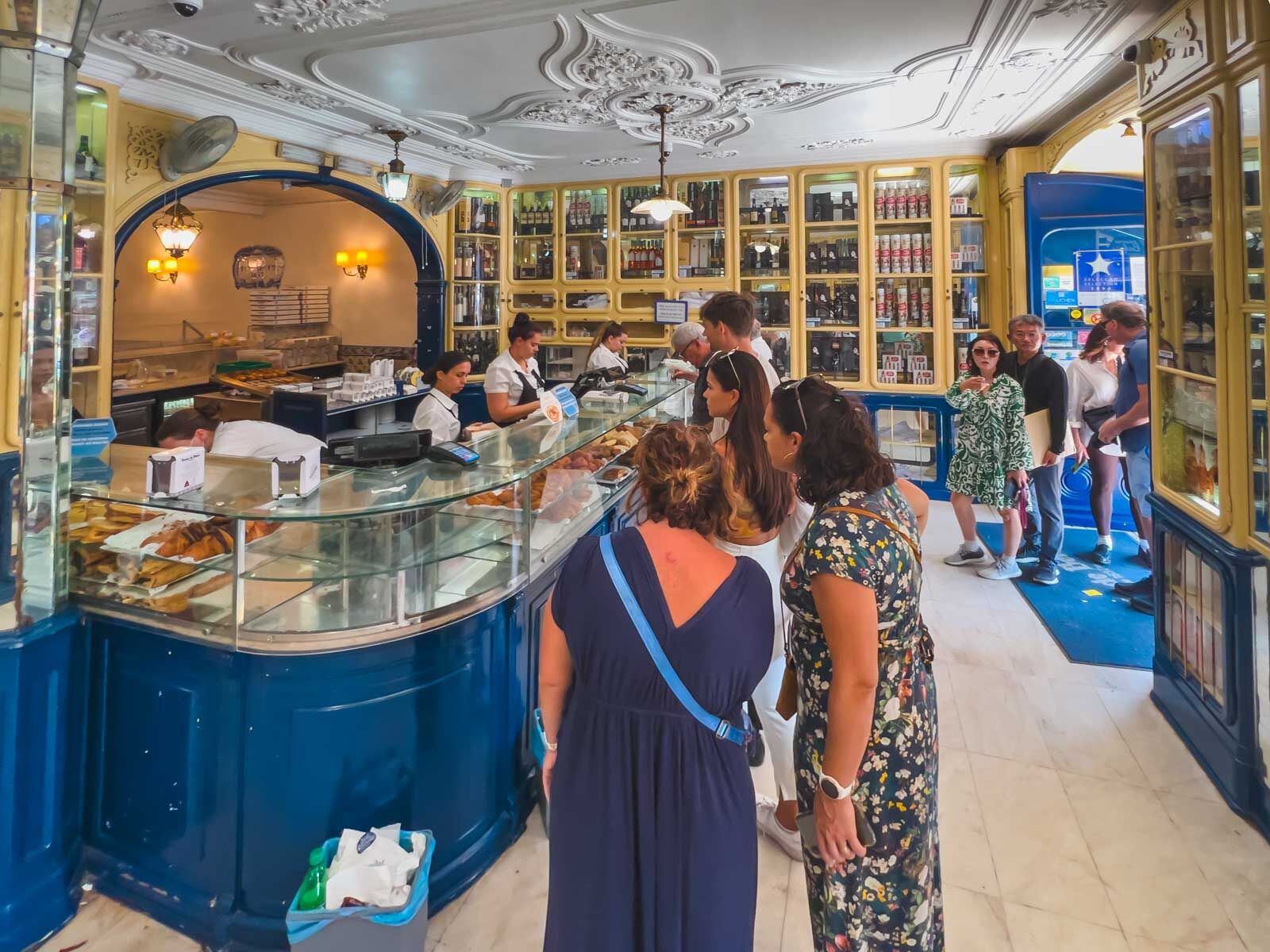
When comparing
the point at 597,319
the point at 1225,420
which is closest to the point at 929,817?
the point at 1225,420

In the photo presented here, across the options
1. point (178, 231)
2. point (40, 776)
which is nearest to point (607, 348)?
point (178, 231)

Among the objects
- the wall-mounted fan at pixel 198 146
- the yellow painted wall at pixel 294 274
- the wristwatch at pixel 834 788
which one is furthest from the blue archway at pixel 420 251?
the wristwatch at pixel 834 788

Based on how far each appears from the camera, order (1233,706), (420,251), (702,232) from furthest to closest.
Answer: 1. (702,232)
2. (420,251)
3. (1233,706)

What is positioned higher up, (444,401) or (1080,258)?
(1080,258)

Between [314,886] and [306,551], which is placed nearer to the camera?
[314,886]

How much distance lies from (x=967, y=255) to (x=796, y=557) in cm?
615

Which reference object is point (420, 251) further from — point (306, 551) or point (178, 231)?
point (306, 551)

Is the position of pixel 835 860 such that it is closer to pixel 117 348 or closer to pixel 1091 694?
pixel 1091 694

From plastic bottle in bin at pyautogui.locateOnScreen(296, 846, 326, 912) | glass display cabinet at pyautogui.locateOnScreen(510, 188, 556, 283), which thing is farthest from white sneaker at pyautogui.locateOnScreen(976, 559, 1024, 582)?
glass display cabinet at pyautogui.locateOnScreen(510, 188, 556, 283)

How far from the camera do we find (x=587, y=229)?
7707 mm

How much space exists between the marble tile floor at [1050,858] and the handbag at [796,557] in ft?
2.59

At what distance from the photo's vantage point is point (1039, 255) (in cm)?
588

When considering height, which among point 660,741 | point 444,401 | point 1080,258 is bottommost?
point 660,741

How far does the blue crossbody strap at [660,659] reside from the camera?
1.34m
